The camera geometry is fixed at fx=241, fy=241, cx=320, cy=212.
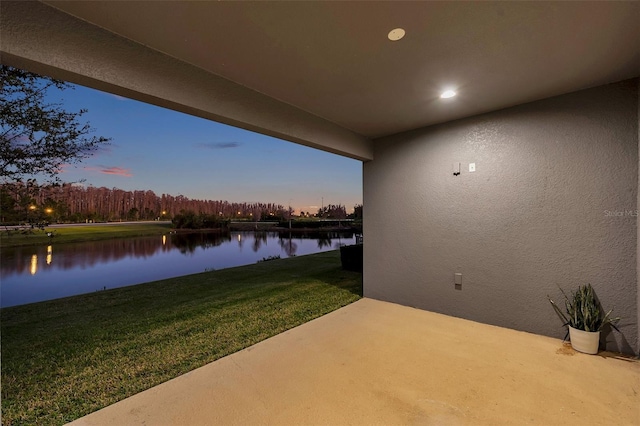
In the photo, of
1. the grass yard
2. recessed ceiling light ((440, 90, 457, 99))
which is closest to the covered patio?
recessed ceiling light ((440, 90, 457, 99))

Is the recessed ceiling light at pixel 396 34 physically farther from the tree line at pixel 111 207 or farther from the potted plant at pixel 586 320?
the tree line at pixel 111 207

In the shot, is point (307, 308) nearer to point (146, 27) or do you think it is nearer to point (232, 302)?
point (232, 302)

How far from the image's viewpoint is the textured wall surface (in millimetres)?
2172

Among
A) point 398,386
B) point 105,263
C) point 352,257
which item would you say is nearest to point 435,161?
point 398,386

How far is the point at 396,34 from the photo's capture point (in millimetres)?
1573

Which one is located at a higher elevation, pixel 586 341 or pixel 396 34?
pixel 396 34

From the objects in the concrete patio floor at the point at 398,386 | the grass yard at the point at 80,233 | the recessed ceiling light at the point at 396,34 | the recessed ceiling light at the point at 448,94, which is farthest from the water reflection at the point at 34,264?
the recessed ceiling light at the point at 448,94

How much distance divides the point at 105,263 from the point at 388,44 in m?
13.8

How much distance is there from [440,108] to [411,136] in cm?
71

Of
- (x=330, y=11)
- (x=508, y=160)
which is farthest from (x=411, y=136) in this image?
(x=330, y=11)

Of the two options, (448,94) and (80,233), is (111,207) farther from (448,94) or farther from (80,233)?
(448,94)

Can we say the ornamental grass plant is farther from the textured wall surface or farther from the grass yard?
the grass yard

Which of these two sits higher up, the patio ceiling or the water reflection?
the patio ceiling

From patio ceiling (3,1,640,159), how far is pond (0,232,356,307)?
16.7 ft
